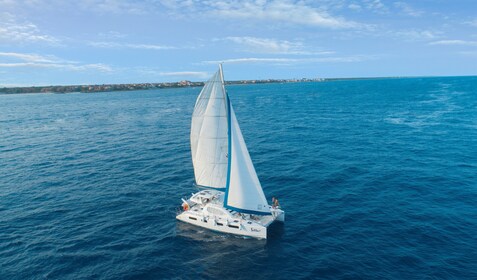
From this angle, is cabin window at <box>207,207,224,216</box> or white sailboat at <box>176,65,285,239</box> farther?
cabin window at <box>207,207,224,216</box>

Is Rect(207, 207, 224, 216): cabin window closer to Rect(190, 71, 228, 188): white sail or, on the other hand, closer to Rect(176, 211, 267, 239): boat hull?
Rect(176, 211, 267, 239): boat hull

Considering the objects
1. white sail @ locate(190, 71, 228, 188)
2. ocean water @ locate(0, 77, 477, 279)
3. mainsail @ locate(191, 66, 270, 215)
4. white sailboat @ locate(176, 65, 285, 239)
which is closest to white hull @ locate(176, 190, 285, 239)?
white sailboat @ locate(176, 65, 285, 239)

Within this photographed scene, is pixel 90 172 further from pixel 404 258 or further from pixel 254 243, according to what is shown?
pixel 404 258

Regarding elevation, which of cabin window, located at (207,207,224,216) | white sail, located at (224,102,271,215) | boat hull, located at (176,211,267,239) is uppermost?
white sail, located at (224,102,271,215)

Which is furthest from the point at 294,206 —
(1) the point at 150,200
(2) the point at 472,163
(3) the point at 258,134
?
(3) the point at 258,134

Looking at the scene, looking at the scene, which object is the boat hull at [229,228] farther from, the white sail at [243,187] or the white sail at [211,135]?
the white sail at [211,135]

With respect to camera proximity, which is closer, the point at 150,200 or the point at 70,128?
the point at 150,200

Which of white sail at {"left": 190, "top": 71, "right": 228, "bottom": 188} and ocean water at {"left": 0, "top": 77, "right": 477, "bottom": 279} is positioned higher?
white sail at {"left": 190, "top": 71, "right": 228, "bottom": 188}
